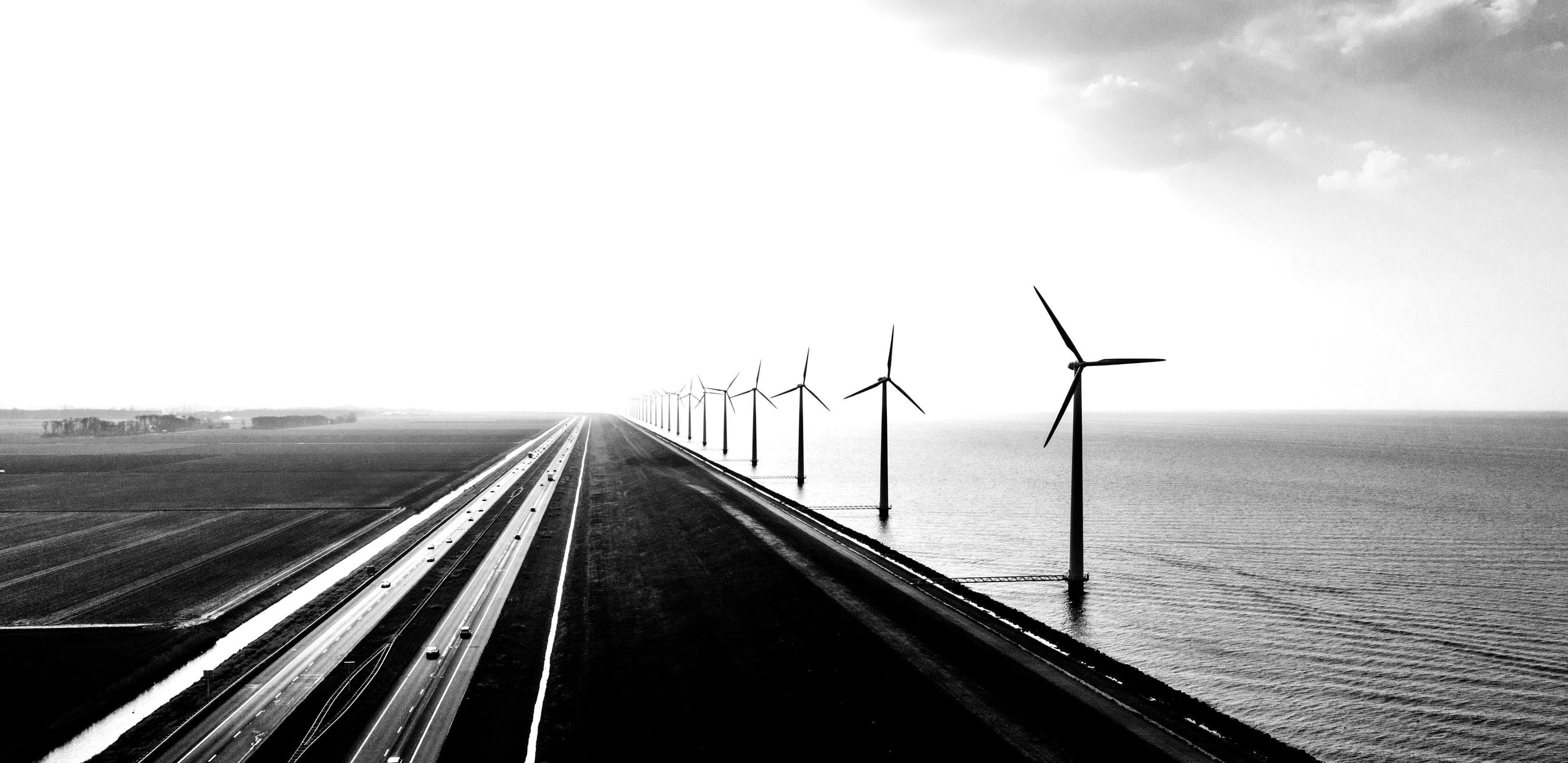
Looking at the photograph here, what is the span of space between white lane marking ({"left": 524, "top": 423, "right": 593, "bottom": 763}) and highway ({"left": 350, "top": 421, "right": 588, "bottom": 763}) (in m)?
1.98

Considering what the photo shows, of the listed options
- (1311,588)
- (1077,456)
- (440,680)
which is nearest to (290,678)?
(440,680)

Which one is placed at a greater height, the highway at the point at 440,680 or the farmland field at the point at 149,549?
the highway at the point at 440,680

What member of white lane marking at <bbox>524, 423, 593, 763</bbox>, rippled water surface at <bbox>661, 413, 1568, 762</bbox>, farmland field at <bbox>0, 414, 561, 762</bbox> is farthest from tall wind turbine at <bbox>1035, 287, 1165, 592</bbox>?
farmland field at <bbox>0, 414, 561, 762</bbox>

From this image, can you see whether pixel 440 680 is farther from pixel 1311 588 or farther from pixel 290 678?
pixel 1311 588

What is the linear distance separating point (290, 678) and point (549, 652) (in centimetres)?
734

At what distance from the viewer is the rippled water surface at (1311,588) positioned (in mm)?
23469

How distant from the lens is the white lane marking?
2000cm

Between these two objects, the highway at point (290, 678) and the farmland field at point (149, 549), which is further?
the farmland field at point (149, 549)

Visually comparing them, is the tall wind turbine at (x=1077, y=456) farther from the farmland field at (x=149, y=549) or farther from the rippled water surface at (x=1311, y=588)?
the farmland field at (x=149, y=549)

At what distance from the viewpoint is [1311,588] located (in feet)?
135

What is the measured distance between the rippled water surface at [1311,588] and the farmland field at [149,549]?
3079 cm

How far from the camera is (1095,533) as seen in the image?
5784cm

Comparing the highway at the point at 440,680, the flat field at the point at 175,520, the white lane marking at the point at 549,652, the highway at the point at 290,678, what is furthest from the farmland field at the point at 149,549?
the white lane marking at the point at 549,652

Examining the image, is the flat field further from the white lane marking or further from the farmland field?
the white lane marking
